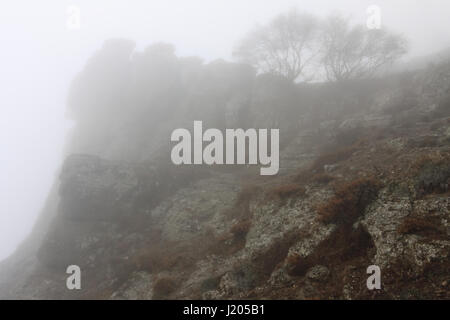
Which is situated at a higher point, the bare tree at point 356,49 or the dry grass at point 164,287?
the bare tree at point 356,49

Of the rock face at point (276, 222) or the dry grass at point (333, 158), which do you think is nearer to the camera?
the rock face at point (276, 222)

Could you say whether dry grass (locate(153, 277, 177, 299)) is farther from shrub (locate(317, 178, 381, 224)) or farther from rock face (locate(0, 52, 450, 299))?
shrub (locate(317, 178, 381, 224))

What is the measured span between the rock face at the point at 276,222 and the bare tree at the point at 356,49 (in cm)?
1628

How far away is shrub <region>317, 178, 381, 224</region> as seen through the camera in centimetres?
2377

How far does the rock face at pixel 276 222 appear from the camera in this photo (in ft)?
63.9

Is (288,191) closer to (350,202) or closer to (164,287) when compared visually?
(350,202)

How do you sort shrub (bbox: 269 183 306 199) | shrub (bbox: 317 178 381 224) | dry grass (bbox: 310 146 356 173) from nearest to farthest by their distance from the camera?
shrub (bbox: 317 178 381 224) < shrub (bbox: 269 183 306 199) < dry grass (bbox: 310 146 356 173)

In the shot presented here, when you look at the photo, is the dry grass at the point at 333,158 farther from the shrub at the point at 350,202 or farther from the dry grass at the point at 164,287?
the dry grass at the point at 164,287

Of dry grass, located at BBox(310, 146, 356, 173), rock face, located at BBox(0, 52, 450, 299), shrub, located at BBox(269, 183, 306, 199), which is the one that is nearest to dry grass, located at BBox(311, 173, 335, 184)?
rock face, located at BBox(0, 52, 450, 299)

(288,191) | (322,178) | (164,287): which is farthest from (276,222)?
(164,287)

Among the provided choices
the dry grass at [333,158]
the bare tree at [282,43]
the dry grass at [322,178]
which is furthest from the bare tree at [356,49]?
the dry grass at [322,178]

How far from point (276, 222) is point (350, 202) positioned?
6961 mm

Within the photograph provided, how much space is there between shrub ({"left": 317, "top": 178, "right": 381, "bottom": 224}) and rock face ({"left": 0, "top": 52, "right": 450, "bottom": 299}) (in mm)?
100
